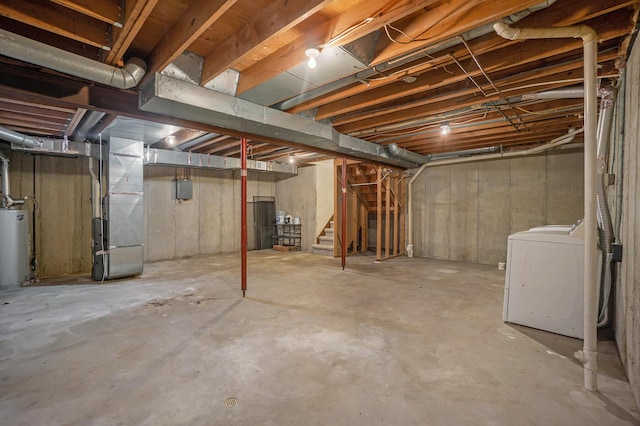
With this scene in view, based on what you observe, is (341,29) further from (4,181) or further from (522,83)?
(4,181)

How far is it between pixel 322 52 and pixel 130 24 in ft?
4.33

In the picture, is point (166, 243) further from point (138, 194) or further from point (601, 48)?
point (601, 48)

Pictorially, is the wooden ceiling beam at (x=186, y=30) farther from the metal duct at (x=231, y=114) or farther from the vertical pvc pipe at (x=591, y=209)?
the vertical pvc pipe at (x=591, y=209)

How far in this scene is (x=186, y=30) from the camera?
2.00 m

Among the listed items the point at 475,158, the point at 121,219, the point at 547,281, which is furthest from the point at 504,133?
the point at 121,219

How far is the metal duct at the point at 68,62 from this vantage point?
75.1 inches

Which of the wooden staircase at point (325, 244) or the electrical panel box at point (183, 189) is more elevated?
the electrical panel box at point (183, 189)

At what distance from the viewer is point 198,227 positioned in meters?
7.14

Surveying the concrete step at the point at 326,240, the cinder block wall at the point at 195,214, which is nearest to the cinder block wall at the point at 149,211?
the cinder block wall at the point at 195,214

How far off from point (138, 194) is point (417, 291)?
15.3ft

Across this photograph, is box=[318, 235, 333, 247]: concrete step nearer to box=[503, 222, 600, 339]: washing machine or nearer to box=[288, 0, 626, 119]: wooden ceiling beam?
box=[288, 0, 626, 119]: wooden ceiling beam

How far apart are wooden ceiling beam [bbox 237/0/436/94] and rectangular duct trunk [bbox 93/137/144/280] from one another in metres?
3.18

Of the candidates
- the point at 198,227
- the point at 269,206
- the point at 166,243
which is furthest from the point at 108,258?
the point at 269,206

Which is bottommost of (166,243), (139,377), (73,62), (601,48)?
(139,377)
